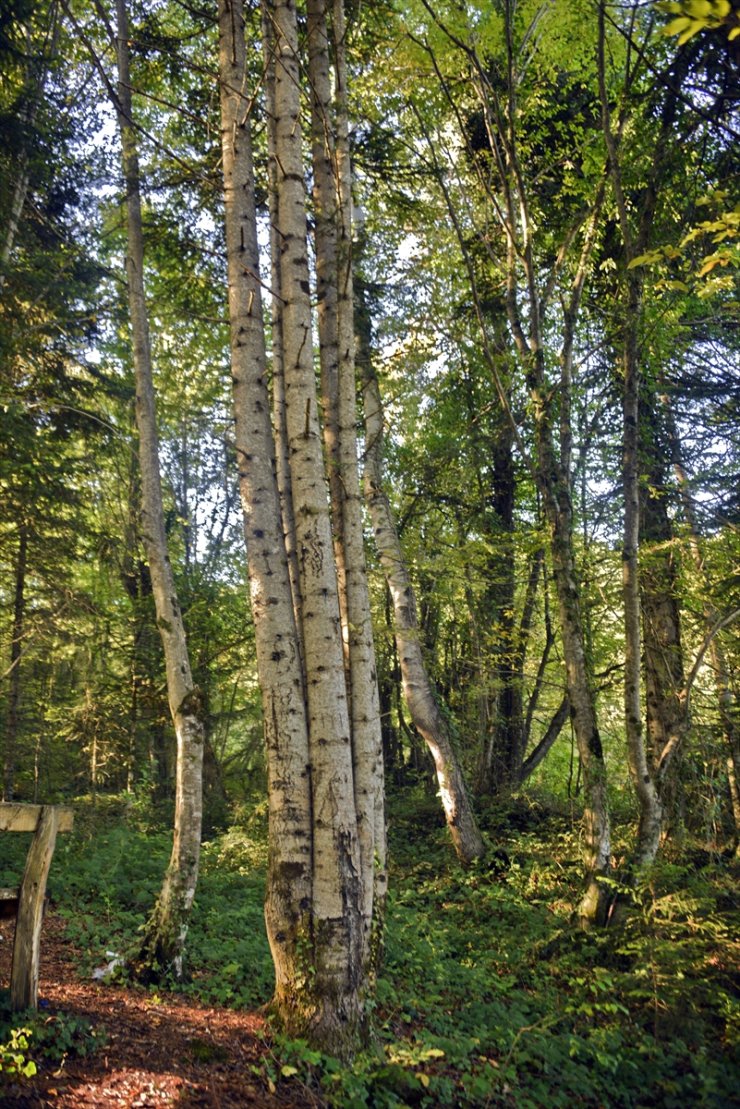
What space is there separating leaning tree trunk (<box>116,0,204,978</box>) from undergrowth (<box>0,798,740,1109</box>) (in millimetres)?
469

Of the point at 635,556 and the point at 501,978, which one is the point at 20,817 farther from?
the point at 635,556

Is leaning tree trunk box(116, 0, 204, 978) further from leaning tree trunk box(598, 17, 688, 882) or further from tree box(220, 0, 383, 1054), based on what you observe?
leaning tree trunk box(598, 17, 688, 882)

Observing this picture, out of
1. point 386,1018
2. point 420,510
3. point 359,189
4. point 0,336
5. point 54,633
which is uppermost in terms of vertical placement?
point 359,189

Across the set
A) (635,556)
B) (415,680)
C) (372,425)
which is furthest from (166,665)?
(372,425)

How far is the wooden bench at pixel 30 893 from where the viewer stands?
3945mm

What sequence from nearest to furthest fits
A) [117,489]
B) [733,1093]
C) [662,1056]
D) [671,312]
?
[733,1093] < [662,1056] < [671,312] < [117,489]

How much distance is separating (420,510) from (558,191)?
5.53 metres

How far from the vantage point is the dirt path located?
3.34 m

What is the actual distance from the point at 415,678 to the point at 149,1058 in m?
6.91

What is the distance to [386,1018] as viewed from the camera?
16.8 ft

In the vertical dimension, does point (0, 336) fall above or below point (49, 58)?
below

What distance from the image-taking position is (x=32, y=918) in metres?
4.11

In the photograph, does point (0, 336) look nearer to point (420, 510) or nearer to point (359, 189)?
point (359, 189)

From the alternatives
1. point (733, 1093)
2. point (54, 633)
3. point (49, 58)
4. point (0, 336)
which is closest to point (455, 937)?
point (733, 1093)
